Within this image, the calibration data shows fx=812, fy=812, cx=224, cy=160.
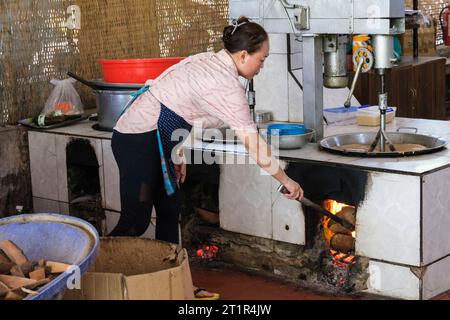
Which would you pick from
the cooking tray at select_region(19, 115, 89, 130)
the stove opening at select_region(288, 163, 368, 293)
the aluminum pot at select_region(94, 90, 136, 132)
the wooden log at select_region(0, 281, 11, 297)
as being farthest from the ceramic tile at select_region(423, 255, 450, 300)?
the cooking tray at select_region(19, 115, 89, 130)

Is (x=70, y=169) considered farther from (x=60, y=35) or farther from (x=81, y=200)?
(x=60, y=35)

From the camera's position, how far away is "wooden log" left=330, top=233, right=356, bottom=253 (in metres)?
4.82

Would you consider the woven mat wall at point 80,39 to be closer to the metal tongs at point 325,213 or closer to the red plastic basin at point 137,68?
the red plastic basin at point 137,68

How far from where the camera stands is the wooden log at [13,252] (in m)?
3.34

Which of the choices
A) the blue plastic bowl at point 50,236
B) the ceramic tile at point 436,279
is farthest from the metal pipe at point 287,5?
the blue plastic bowl at point 50,236

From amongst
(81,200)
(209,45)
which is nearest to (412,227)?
(81,200)

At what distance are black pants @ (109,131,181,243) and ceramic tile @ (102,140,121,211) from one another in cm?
109

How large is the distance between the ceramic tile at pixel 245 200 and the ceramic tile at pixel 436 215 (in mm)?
1003

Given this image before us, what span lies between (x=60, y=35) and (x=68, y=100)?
56cm

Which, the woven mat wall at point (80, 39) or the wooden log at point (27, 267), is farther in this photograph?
the woven mat wall at point (80, 39)

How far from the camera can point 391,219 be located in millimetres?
4375

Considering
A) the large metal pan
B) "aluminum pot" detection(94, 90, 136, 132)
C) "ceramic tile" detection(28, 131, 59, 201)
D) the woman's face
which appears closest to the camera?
A: the woman's face

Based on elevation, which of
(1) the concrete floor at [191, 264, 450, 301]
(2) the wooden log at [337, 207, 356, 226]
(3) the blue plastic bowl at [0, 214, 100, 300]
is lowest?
(1) the concrete floor at [191, 264, 450, 301]

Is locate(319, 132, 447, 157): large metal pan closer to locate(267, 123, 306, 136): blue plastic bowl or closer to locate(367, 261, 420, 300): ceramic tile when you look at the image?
→ locate(267, 123, 306, 136): blue plastic bowl
